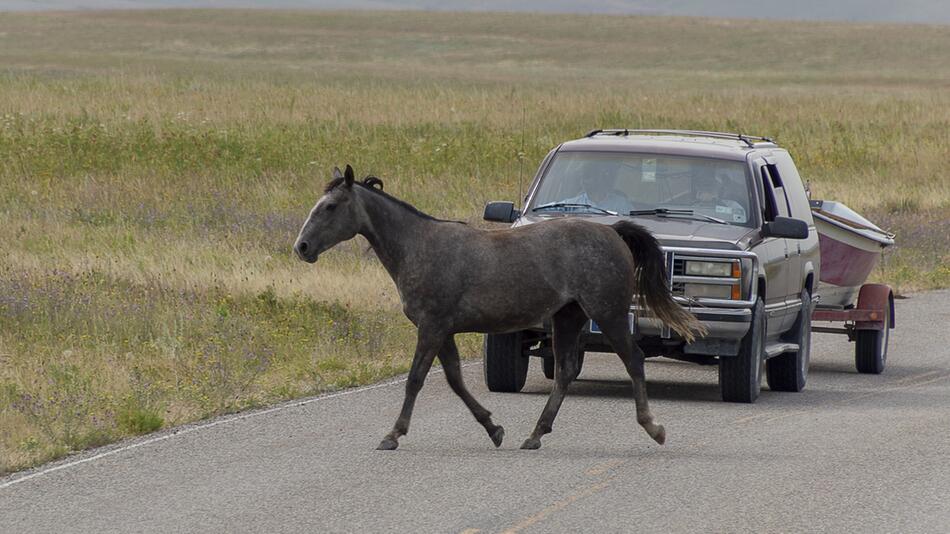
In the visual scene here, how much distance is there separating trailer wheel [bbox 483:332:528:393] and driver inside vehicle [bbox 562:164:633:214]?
4.18ft

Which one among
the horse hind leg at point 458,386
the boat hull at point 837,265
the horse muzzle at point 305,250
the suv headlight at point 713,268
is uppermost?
the horse muzzle at point 305,250

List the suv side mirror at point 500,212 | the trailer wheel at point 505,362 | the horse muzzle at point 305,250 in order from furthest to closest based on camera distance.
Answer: the suv side mirror at point 500,212 < the trailer wheel at point 505,362 < the horse muzzle at point 305,250

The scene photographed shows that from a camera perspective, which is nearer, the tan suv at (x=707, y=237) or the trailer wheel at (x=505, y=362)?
the tan suv at (x=707, y=237)

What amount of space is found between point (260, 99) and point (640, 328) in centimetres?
2870

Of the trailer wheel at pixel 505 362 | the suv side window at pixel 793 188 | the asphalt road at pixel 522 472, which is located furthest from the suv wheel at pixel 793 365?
the trailer wheel at pixel 505 362

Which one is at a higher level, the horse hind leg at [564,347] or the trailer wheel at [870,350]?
the horse hind leg at [564,347]

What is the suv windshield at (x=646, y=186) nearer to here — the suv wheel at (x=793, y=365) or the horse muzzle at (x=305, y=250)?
the suv wheel at (x=793, y=365)

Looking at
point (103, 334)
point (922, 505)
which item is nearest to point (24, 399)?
point (103, 334)

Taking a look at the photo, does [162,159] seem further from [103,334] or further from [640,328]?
[640,328]

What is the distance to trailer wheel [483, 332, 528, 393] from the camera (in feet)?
41.2

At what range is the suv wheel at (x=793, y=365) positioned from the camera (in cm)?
1334

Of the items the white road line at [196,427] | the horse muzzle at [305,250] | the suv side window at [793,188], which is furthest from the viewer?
the suv side window at [793,188]

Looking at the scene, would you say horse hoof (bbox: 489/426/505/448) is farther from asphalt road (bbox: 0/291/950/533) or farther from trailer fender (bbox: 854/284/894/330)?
trailer fender (bbox: 854/284/894/330)

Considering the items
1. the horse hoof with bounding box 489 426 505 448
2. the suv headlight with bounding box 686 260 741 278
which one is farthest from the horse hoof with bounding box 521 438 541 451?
the suv headlight with bounding box 686 260 741 278
